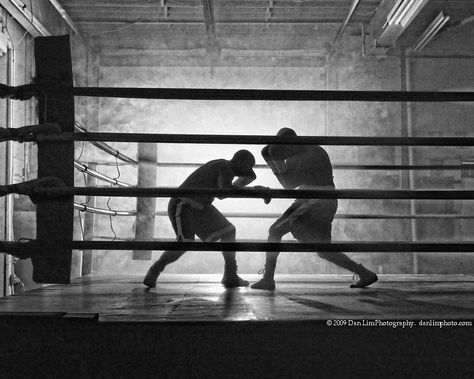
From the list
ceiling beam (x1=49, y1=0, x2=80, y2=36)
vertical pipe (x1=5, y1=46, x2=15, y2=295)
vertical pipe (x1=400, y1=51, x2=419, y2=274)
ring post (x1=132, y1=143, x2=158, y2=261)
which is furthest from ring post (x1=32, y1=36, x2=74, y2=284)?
vertical pipe (x1=400, y1=51, x2=419, y2=274)

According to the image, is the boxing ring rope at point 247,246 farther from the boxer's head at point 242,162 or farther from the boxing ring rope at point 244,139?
the boxer's head at point 242,162

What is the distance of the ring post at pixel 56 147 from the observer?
1.72 meters

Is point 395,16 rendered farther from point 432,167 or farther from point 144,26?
point 144,26

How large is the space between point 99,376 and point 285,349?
0.53 meters

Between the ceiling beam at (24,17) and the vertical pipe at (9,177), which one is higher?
the ceiling beam at (24,17)

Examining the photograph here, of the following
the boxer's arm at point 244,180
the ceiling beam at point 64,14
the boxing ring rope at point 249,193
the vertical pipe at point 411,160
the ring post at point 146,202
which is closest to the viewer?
the boxing ring rope at point 249,193

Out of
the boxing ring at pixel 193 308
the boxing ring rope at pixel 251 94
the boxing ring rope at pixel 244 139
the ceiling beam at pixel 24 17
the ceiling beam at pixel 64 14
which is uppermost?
the ceiling beam at pixel 64 14

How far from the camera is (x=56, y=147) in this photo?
1756 millimetres

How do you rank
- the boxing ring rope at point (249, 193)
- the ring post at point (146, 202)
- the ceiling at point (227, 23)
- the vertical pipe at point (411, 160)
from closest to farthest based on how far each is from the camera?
the boxing ring rope at point (249, 193) < the ring post at point (146, 202) < the ceiling at point (227, 23) < the vertical pipe at point (411, 160)

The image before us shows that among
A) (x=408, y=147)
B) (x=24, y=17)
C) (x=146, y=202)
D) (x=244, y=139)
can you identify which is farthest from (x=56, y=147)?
(x=408, y=147)

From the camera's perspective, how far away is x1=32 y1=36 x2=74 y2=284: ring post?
1.72 metres

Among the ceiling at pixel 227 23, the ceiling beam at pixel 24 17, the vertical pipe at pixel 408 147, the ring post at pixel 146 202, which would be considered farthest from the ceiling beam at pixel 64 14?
the vertical pipe at pixel 408 147

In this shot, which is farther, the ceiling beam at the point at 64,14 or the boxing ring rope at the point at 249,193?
the ceiling beam at the point at 64,14

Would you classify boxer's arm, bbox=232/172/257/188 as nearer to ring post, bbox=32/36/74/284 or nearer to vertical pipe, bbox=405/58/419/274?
ring post, bbox=32/36/74/284
